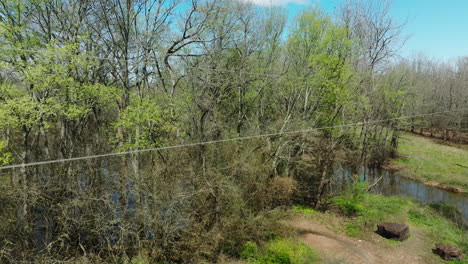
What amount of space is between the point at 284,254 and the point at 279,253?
21cm

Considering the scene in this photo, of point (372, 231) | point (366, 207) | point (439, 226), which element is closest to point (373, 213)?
point (366, 207)

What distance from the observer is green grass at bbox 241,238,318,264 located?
11.5 m

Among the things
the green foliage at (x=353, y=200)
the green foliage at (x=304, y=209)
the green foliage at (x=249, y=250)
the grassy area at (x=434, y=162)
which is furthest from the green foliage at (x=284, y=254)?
the grassy area at (x=434, y=162)

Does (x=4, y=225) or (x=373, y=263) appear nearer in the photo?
(x=4, y=225)

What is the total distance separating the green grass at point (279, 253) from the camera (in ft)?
37.8

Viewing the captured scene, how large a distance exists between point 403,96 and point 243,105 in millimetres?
19101

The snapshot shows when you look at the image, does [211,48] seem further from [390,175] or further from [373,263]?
[390,175]

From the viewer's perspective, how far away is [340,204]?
60.1 ft

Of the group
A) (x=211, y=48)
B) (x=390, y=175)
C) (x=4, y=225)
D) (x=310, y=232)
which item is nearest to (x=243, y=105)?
(x=211, y=48)

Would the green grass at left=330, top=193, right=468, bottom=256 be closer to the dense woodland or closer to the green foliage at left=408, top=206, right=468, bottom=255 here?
the green foliage at left=408, top=206, right=468, bottom=255

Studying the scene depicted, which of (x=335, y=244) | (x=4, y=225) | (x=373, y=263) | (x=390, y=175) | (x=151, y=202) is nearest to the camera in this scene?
(x=4, y=225)

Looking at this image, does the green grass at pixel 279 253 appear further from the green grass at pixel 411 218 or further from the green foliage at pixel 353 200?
the green foliage at pixel 353 200

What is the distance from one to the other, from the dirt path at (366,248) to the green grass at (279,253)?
2.87ft

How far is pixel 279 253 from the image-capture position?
11.6 m
